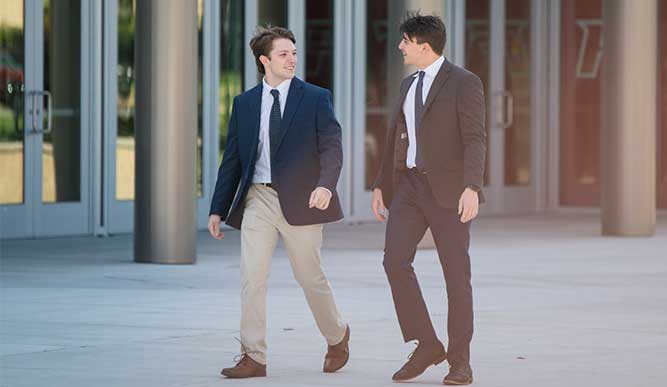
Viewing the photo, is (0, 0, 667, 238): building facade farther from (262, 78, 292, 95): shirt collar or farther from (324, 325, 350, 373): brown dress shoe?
(324, 325, 350, 373): brown dress shoe

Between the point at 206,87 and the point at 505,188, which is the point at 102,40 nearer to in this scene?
the point at 206,87

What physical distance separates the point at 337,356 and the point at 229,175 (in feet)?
3.27

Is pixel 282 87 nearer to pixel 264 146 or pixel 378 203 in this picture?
pixel 264 146

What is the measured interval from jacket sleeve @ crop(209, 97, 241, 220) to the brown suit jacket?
0.91 metres

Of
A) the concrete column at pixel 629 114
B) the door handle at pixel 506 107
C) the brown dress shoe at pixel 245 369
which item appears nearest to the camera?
the brown dress shoe at pixel 245 369

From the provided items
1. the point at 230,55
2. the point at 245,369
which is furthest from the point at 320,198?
the point at 230,55

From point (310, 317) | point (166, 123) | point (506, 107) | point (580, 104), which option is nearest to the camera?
point (310, 317)

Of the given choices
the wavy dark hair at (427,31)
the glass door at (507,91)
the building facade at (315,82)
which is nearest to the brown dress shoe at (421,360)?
the wavy dark hair at (427,31)

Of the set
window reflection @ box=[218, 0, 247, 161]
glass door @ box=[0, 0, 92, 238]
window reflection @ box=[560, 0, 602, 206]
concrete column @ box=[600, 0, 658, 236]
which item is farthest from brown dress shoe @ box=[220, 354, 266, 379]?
window reflection @ box=[560, 0, 602, 206]

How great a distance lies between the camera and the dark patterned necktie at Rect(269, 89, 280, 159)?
752cm

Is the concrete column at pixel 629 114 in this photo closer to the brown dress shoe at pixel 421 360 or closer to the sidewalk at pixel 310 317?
the sidewalk at pixel 310 317

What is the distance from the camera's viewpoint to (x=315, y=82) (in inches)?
771

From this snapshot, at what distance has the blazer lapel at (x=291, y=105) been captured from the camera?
7.53 metres

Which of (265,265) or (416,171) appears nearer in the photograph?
(416,171)
